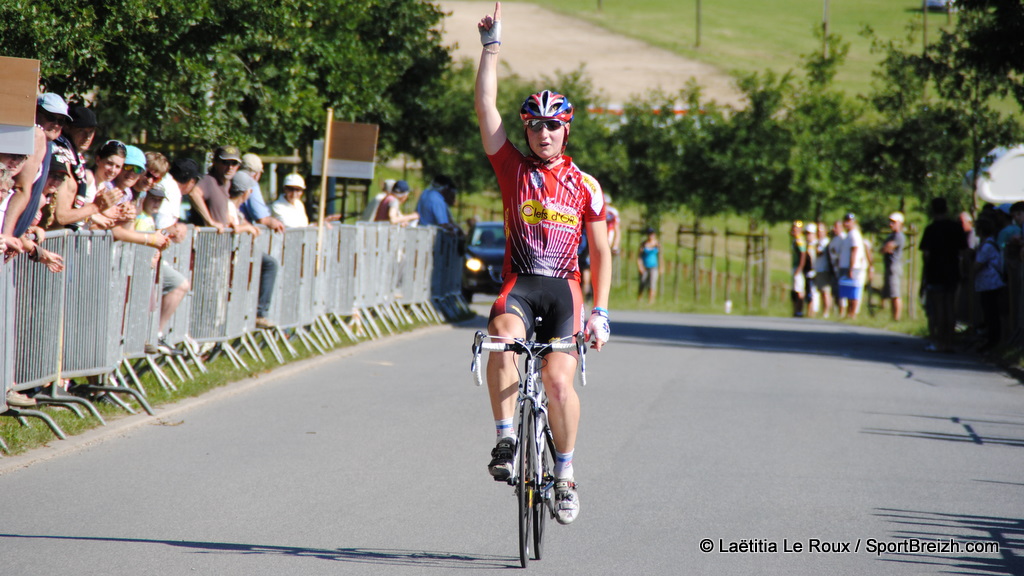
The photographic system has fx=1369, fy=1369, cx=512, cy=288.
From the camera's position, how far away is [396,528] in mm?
6781

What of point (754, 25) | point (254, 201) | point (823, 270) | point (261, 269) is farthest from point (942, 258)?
point (754, 25)

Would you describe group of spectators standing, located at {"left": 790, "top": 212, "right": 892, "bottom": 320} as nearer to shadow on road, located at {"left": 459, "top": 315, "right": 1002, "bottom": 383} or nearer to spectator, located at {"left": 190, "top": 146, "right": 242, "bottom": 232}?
shadow on road, located at {"left": 459, "top": 315, "right": 1002, "bottom": 383}

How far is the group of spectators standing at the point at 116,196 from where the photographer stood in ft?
28.3

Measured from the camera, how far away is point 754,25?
101500 mm

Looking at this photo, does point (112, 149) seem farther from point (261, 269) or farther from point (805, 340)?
point (805, 340)

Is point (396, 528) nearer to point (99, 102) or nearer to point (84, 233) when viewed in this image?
point (84, 233)

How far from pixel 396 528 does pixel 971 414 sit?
724cm

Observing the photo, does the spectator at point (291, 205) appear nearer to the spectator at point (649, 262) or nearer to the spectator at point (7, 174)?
the spectator at point (7, 174)

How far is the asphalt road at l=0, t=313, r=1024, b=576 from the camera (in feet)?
20.6

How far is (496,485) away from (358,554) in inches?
77.2

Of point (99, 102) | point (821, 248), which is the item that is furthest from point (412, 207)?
point (99, 102)

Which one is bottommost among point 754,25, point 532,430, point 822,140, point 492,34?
point 532,430

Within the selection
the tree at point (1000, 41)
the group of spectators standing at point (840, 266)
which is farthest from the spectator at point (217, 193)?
the group of spectators standing at point (840, 266)

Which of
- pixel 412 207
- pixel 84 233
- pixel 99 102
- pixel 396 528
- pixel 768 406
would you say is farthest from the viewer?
pixel 412 207
